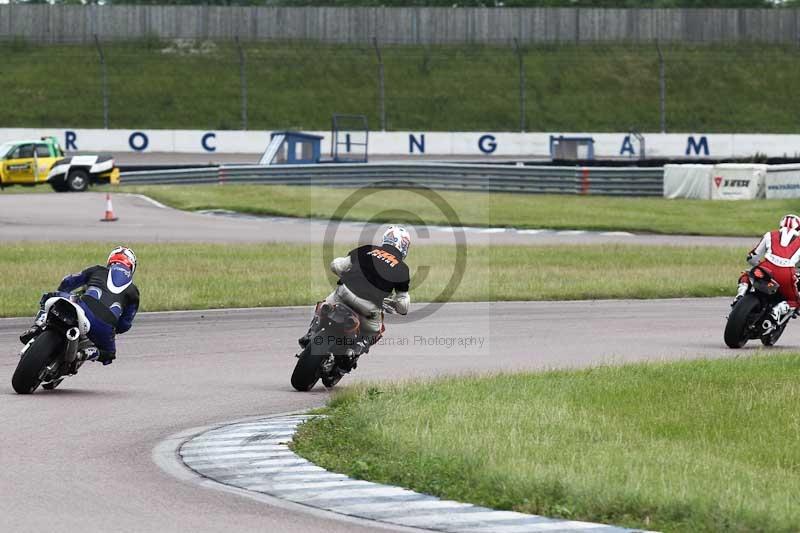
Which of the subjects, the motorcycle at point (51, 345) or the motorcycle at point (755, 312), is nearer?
the motorcycle at point (51, 345)

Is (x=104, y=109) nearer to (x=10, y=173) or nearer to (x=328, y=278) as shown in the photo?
(x=10, y=173)

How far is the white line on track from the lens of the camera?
703 centimetres

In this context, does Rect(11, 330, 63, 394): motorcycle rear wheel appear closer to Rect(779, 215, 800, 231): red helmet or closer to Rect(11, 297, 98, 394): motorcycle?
Rect(11, 297, 98, 394): motorcycle

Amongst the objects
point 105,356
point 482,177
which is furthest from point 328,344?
point 482,177

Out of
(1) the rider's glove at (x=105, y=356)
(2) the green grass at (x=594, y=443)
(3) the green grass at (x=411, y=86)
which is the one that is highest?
(3) the green grass at (x=411, y=86)

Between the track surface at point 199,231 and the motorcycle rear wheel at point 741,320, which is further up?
the track surface at point 199,231

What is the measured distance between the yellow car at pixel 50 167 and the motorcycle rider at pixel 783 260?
3090 centimetres

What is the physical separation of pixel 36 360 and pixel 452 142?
46.0 meters

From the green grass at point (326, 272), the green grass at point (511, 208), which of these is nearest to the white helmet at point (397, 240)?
the green grass at point (326, 272)

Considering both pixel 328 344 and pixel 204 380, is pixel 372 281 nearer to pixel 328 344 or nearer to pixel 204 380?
pixel 328 344

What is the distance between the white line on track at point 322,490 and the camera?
23.1 ft

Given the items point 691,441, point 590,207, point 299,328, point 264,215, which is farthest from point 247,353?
point 590,207

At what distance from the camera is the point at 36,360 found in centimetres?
1128

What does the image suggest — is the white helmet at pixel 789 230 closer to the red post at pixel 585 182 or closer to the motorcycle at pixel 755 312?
the motorcycle at pixel 755 312
